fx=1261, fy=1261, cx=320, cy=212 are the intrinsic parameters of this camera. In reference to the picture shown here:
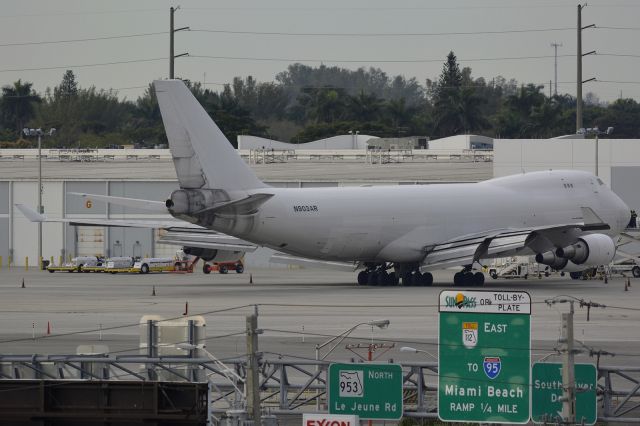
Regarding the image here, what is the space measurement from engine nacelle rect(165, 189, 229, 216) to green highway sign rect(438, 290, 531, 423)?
33.8 m

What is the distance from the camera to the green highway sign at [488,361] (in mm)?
17734

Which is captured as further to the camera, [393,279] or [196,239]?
[196,239]

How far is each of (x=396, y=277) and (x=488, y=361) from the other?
43.6 metres

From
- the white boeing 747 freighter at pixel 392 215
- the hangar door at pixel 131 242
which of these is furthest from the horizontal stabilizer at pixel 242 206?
the hangar door at pixel 131 242

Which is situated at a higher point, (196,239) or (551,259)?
(196,239)

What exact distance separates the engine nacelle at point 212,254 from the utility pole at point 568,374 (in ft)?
144

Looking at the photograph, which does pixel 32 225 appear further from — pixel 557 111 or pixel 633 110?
pixel 633 110

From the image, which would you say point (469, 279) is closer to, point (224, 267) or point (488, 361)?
point (224, 267)

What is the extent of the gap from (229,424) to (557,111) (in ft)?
445

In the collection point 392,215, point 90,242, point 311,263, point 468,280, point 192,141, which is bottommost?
point 468,280

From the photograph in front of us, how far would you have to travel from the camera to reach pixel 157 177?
9456cm

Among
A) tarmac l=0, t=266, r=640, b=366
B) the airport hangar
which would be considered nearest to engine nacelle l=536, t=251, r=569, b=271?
tarmac l=0, t=266, r=640, b=366

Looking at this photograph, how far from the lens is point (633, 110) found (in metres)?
162

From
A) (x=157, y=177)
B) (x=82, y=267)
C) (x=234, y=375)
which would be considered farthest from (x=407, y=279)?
(x=234, y=375)
